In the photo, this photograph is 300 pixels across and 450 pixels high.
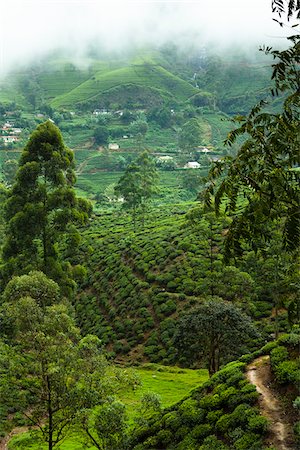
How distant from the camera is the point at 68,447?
1698 centimetres

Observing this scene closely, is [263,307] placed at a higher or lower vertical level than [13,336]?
lower

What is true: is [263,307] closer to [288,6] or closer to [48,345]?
[48,345]

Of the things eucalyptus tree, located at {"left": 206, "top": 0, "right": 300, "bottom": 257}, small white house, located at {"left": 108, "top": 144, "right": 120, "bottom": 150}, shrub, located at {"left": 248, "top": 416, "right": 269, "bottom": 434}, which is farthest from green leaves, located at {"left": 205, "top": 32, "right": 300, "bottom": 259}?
small white house, located at {"left": 108, "top": 144, "right": 120, "bottom": 150}

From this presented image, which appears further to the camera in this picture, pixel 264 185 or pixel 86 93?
pixel 86 93

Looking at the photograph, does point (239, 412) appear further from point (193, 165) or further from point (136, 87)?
point (136, 87)

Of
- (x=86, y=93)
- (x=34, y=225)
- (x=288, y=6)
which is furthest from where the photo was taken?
(x=86, y=93)

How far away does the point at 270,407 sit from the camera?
Result: 436 inches

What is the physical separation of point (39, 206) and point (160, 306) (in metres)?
12.2

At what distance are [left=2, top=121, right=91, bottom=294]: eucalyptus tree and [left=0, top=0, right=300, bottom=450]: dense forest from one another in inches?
2.7

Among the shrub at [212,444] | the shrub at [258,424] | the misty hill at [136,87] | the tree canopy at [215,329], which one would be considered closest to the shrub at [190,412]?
the shrub at [212,444]

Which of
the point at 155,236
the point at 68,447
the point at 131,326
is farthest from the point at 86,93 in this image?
the point at 68,447

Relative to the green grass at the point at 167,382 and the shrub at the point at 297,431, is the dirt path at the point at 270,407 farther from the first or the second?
the green grass at the point at 167,382

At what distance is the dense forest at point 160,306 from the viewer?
7684 millimetres

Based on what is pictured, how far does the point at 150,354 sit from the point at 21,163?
1340cm
